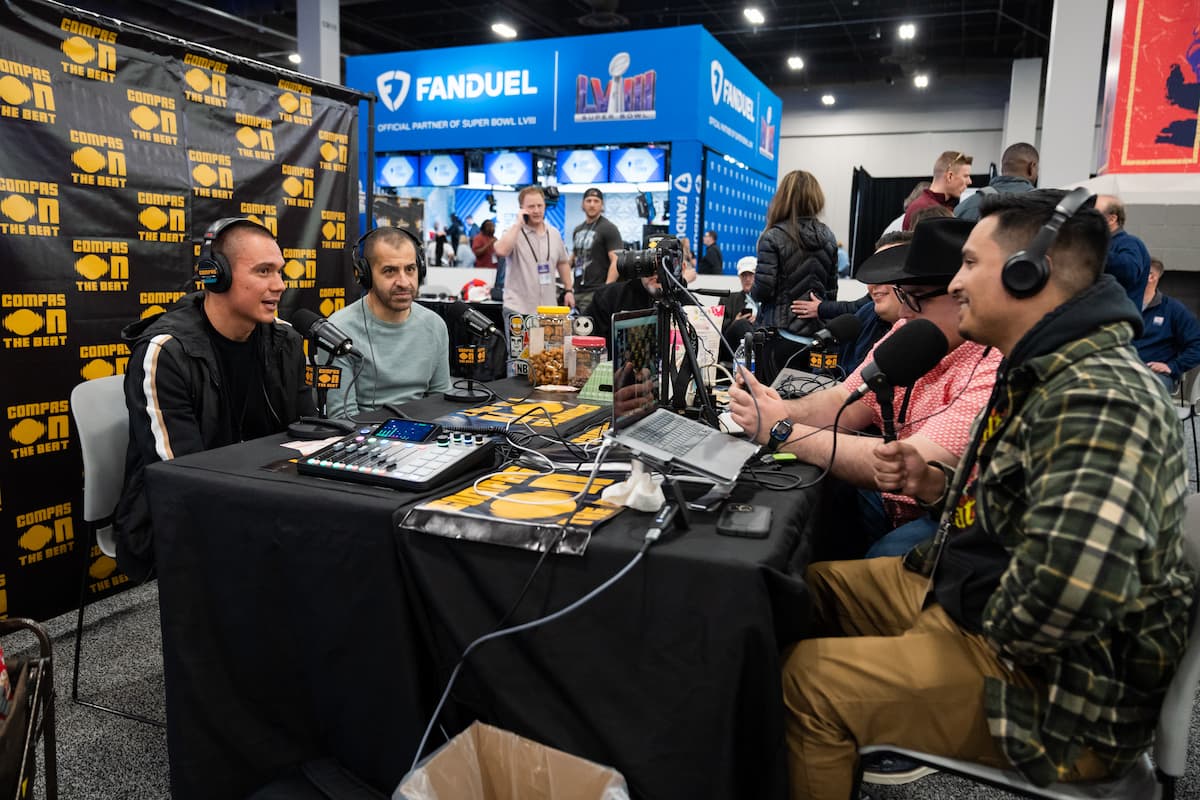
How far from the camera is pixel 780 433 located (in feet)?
5.87

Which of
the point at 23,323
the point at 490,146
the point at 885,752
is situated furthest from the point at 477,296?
the point at 885,752

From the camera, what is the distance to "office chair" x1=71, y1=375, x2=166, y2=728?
2143mm

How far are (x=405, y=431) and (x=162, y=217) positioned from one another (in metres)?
2.08

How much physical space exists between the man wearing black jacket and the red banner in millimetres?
5469

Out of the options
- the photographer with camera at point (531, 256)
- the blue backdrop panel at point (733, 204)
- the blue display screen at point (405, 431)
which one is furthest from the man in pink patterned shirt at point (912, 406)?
the blue backdrop panel at point (733, 204)

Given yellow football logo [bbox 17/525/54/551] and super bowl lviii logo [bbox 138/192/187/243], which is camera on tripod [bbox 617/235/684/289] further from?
yellow football logo [bbox 17/525/54/551]

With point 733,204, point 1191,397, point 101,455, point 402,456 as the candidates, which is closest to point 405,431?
point 402,456

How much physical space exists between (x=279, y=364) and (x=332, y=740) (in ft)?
4.28

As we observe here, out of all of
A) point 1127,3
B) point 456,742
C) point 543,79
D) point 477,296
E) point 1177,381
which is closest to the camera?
point 456,742

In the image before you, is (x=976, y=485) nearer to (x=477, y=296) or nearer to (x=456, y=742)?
(x=456, y=742)

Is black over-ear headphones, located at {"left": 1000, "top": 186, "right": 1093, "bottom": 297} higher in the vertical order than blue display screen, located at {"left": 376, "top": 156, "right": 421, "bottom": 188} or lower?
lower

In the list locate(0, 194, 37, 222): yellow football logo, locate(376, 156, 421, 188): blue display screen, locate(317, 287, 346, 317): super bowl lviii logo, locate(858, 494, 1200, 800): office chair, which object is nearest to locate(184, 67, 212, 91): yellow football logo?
locate(0, 194, 37, 222): yellow football logo

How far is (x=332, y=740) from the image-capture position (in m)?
1.54

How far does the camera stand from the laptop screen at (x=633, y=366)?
152 cm
